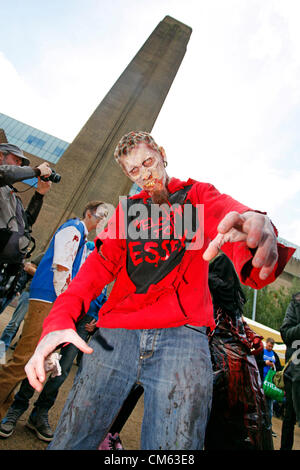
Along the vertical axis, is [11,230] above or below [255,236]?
above

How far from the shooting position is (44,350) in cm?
98

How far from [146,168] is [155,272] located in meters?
0.66

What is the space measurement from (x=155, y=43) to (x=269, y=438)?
17881 millimetres

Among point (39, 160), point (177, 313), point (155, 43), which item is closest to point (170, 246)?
point (177, 313)

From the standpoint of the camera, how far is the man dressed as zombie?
33.8 inches

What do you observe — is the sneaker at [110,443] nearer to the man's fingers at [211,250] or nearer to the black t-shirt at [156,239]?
the black t-shirt at [156,239]

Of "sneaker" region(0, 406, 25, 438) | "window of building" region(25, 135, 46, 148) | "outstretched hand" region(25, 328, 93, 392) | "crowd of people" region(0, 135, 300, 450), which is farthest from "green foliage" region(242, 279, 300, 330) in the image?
"window of building" region(25, 135, 46, 148)

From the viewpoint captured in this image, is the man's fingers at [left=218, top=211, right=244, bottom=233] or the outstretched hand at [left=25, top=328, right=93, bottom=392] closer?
the man's fingers at [left=218, top=211, right=244, bottom=233]

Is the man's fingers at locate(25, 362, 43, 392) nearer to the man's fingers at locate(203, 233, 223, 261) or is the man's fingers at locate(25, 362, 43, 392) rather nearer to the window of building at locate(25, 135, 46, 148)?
the man's fingers at locate(203, 233, 223, 261)

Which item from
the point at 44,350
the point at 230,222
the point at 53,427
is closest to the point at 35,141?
the point at 53,427

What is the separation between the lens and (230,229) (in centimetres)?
75

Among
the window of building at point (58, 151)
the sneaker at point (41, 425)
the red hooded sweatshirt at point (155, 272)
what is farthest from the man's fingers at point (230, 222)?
the window of building at point (58, 151)

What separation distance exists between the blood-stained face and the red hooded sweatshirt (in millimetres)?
93

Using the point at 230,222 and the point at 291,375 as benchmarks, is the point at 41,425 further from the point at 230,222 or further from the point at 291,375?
the point at 291,375
